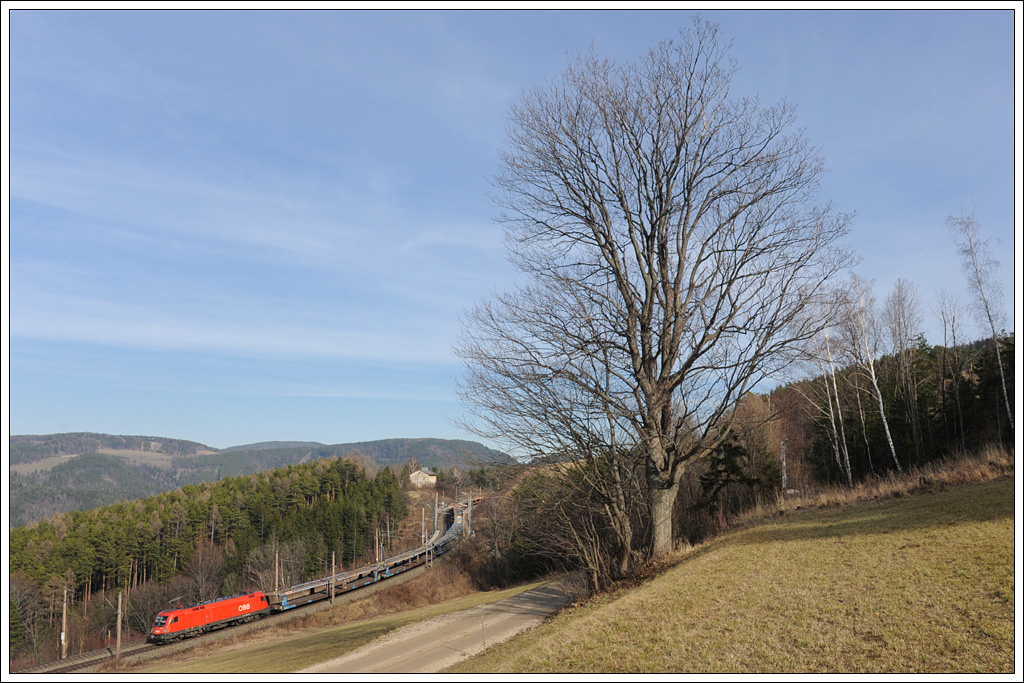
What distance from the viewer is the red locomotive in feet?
101

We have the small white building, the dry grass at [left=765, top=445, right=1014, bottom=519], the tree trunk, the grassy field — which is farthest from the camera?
the small white building

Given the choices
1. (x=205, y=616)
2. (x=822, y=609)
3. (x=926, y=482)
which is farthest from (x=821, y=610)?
(x=205, y=616)

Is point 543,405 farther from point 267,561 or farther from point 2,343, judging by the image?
point 267,561

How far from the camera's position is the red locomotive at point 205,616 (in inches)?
1217

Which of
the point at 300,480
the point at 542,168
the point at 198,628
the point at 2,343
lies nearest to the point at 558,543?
the point at 542,168

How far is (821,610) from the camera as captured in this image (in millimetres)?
7371

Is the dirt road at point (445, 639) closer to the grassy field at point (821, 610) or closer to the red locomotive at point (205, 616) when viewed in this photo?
the grassy field at point (821, 610)

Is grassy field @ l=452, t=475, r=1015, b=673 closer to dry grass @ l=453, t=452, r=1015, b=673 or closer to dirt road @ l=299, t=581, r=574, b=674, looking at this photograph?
dry grass @ l=453, t=452, r=1015, b=673

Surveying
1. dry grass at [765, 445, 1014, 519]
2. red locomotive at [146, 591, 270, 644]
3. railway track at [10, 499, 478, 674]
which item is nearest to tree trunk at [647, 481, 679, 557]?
dry grass at [765, 445, 1014, 519]

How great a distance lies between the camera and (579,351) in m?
13.1

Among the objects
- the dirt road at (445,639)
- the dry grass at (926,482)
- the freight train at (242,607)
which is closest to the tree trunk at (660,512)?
the dirt road at (445,639)

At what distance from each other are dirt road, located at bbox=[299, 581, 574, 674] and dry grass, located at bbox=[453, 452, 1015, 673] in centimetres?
109

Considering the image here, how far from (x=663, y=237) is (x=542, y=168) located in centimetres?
334

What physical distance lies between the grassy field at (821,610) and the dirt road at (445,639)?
1.14 meters
